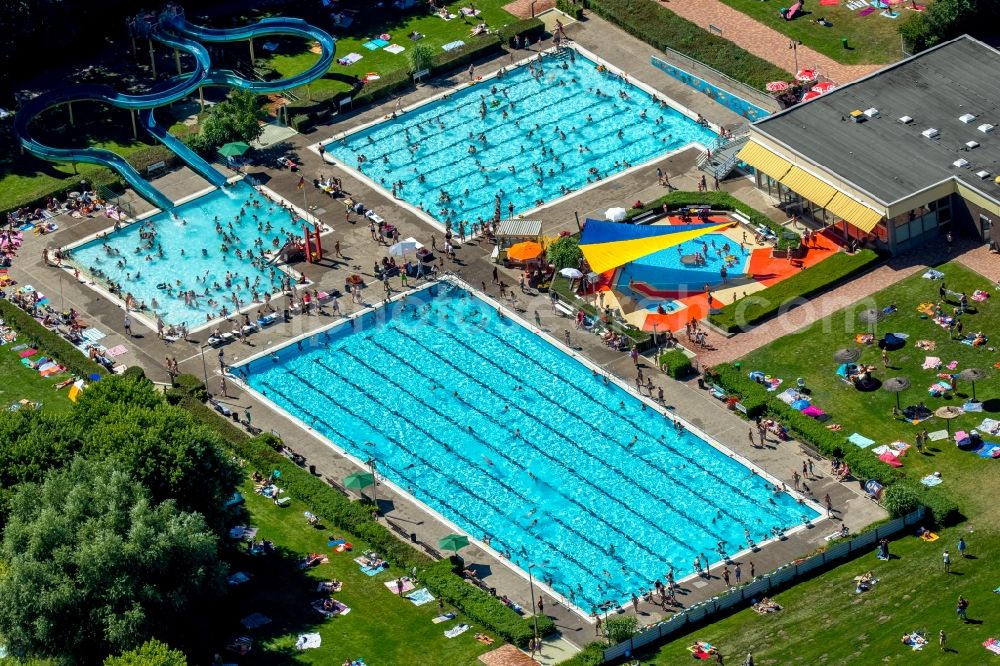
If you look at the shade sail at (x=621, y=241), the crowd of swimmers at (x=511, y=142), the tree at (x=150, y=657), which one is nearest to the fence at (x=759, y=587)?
the tree at (x=150, y=657)

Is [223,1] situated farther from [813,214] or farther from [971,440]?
[971,440]

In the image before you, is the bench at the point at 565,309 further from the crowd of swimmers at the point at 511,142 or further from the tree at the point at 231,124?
the tree at the point at 231,124

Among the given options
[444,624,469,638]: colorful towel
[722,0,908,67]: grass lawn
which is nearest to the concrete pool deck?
[444,624,469,638]: colorful towel

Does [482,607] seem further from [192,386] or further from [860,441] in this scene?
[192,386]

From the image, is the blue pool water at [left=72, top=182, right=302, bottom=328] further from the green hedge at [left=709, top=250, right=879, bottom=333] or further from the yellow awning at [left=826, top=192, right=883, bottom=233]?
the yellow awning at [left=826, top=192, right=883, bottom=233]

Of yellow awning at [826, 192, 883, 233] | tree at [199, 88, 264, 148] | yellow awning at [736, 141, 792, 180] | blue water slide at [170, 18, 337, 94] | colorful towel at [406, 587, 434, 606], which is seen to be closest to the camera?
colorful towel at [406, 587, 434, 606]

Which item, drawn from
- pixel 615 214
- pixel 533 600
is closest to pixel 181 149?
pixel 615 214
